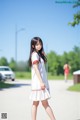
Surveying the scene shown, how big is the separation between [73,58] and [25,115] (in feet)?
19.3

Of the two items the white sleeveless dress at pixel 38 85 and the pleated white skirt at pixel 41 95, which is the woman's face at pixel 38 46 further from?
the pleated white skirt at pixel 41 95

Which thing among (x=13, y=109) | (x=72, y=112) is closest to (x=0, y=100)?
(x=13, y=109)

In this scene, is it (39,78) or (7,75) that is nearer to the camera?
(39,78)

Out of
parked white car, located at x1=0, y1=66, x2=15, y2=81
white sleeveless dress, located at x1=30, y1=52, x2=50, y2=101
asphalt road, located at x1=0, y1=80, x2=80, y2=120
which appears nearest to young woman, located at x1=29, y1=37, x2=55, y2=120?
white sleeveless dress, located at x1=30, y1=52, x2=50, y2=101

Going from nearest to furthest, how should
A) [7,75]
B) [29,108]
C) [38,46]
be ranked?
[38,46] → [29,108] → [7,75]

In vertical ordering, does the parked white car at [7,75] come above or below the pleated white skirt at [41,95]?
above

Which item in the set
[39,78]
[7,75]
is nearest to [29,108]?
[39,78]

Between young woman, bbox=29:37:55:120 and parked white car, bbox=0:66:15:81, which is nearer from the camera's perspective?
Answer: young woman, bbox=29:37:55:120

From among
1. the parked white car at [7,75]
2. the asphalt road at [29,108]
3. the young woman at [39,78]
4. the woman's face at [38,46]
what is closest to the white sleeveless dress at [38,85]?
the young woman at [39,78]

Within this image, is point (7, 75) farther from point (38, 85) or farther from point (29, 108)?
point (38, 85)

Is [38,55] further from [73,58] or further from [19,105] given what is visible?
[73,58]

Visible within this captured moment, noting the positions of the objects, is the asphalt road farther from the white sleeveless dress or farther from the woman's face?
the woman's face

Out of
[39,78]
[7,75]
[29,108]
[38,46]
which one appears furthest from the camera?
[7,75]

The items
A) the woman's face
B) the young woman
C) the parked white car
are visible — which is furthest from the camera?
the parked white car
